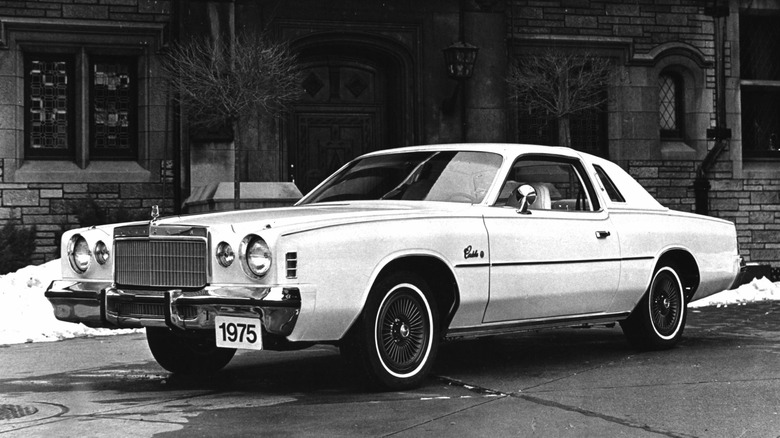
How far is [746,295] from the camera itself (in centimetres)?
1473

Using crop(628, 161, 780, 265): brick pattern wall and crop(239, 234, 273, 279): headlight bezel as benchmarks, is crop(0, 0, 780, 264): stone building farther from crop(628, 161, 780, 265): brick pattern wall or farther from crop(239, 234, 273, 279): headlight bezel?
crop(239, 234, 273, 279): headlight bezel

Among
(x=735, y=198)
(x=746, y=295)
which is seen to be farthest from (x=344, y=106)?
(x=735, y=198)

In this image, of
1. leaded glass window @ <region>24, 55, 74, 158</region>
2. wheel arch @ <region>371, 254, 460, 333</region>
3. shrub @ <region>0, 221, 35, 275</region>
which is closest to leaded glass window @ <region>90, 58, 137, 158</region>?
leaded glass window @ <region>24, 55, 74, 158</region>

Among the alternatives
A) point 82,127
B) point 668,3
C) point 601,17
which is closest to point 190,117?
point 82,127

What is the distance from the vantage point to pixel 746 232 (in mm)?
21000

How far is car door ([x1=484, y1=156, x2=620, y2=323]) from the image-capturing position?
744cm

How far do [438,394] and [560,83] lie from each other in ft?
38.3

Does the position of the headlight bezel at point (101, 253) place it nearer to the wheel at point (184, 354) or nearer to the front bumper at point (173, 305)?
the front bumper at point (173, 305)

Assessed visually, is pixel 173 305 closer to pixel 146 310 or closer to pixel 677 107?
pixel 146 310

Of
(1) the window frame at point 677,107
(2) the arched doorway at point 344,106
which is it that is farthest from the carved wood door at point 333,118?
(1) the window frame at point 677,107

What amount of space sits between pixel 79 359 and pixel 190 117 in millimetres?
8070

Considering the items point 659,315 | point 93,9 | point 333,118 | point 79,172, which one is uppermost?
point 93,9

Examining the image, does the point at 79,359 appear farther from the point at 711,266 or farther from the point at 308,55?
the point at 308,55

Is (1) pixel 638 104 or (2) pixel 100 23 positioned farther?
(1) pixel 638 104
